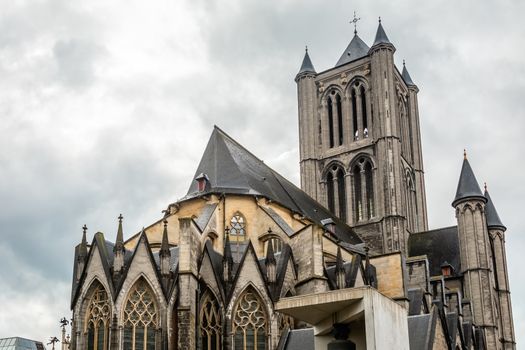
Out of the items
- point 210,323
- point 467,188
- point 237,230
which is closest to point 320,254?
point 210,323

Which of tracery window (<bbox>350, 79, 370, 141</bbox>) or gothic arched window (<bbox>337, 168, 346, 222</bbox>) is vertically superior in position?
tracery window (<bbox>350, 79, 370, 141</bbox>)

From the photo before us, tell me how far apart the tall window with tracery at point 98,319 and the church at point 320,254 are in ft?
0.12

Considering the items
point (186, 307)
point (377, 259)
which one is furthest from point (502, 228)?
point (186, 307)

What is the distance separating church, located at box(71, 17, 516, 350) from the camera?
18.9 meters

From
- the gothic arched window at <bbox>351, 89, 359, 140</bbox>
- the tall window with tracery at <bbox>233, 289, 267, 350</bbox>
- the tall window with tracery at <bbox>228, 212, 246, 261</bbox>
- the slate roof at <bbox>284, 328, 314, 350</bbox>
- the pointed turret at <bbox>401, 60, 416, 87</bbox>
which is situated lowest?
the slate roof at <bbox>284, 328, 314, 350</bbox>

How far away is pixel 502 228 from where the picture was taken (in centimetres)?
4397

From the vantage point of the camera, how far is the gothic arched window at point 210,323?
23894mm

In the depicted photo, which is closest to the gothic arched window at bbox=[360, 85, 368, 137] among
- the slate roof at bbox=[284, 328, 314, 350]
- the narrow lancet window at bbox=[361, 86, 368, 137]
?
the narrow lancet window at bbox=[361, 86, 368, 137]

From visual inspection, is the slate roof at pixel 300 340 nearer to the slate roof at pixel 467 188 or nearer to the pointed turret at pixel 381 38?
the slate roof at pixel 467 188

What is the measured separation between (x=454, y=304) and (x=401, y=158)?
1300 centimetres

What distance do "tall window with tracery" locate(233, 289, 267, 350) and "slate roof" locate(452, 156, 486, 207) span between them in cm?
1946

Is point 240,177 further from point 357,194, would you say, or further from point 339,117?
point 339,117

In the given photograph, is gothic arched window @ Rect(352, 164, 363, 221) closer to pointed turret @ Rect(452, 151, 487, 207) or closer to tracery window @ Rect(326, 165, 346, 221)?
tracery window @ Rect(326, 165, 346, 221)

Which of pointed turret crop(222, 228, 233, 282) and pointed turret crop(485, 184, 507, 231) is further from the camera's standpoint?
pointed turret crop(485, 184, 507, 231)
